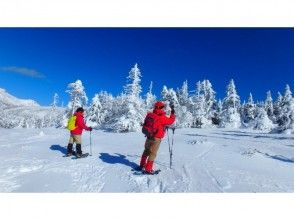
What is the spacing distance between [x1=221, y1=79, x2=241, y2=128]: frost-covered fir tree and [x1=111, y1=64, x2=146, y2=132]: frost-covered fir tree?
92.7ft

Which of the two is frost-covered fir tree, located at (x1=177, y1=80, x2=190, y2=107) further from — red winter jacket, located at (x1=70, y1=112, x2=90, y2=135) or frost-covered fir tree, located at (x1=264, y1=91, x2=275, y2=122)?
red winter jacket, located at (x1=70, y1=112, x2=90, y2=135)

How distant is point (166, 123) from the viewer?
11.0 metres

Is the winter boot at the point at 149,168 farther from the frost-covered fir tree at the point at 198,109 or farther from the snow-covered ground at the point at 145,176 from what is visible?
the frost-covered fir tree at the point at 198,109

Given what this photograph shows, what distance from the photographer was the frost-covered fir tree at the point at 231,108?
5803 cm

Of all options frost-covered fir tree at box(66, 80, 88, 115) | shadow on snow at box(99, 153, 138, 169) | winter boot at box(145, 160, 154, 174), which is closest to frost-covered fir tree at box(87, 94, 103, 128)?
frost-covered fir tree at box(66, 80, 88, 115)

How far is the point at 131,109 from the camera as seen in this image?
3170cm

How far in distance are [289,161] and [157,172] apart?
6006 millimetres

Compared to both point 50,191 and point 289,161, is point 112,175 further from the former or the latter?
point 289,161

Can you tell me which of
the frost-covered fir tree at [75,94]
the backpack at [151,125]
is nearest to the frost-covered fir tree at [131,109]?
the frost-covered fir tree at [75,94]

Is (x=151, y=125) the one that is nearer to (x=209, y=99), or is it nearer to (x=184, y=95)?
(x=184, y=95)

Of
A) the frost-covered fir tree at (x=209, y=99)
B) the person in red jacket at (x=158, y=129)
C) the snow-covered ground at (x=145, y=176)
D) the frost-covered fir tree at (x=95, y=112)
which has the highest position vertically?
the frost-covered fir tree at (x=209, y=99)

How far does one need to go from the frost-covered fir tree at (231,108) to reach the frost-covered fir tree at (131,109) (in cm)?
2824
